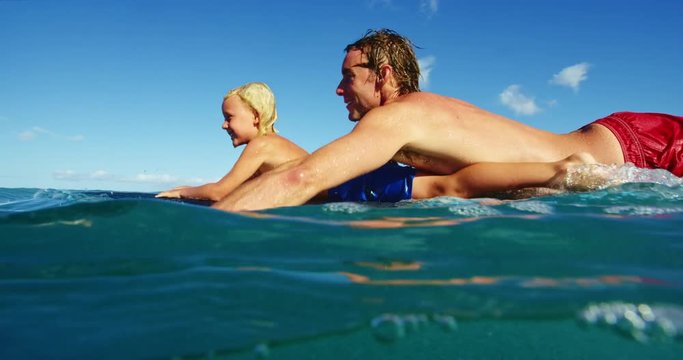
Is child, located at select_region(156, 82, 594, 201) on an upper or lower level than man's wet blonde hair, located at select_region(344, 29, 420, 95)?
lower

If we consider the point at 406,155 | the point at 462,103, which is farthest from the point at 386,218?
the point at 462,103

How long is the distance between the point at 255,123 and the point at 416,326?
5.03m

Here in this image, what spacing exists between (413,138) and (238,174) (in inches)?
94.7

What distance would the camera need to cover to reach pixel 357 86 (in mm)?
4648

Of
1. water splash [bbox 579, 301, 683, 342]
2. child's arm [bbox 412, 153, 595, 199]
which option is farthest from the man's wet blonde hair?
water splash [bbox 579, 301, 683, 342]

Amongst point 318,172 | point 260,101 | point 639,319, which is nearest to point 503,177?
point 318,172

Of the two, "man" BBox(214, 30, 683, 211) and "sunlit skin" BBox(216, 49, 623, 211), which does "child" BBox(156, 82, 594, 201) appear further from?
"man" BBox(214, 30, 683, 211)

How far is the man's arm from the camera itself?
3359mm

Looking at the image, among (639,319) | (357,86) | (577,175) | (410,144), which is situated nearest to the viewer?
(639,319)

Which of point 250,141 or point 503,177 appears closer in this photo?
point 503,177

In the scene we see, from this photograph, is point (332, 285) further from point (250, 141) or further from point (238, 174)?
point (250, 141)

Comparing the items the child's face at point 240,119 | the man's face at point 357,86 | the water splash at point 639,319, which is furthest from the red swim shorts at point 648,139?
the child's face at point 240,119

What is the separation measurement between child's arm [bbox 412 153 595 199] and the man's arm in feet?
2.58

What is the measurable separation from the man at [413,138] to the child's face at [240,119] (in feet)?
6.36
